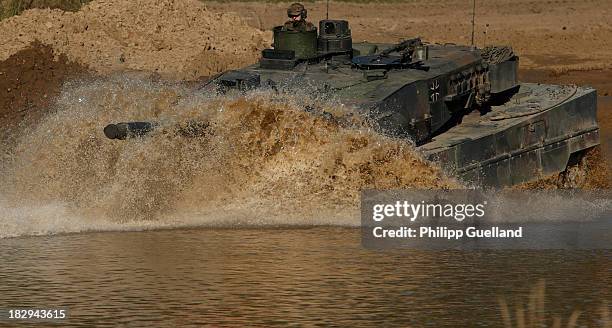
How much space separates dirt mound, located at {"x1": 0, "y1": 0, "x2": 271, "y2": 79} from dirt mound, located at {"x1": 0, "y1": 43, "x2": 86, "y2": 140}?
542mm

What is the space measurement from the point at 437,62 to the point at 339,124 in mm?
2711

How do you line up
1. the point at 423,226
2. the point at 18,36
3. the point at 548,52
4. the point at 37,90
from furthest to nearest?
the point at 548,52 < the point at 18,36 < the point at 37,90 < the point at 423,226

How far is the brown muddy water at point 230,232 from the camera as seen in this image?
12.8 meters

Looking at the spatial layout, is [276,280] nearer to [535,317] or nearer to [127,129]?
[535,317]

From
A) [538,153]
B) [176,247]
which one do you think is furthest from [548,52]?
[176,247]

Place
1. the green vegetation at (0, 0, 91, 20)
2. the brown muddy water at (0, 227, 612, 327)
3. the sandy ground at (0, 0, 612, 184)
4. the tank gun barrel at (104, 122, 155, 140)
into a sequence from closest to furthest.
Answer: the brown muddy water at (0, 227, 612, 327) → the tank gun barrel at (104, 122, 155, 140) → the sandy ground at (0, 0, 612, 184) → the green vegetation at (0, 0, 91, 20)

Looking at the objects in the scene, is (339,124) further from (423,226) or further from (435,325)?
(435,325)

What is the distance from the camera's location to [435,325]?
473 inches

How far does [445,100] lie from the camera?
19453 mm

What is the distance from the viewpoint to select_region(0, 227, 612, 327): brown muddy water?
40.7ft

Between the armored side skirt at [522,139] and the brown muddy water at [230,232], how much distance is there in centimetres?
60

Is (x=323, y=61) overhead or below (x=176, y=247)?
overhead

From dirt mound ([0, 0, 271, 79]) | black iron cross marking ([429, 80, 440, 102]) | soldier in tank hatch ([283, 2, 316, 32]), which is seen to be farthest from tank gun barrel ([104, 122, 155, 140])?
dirt mound ([0, 0, 271, 79])

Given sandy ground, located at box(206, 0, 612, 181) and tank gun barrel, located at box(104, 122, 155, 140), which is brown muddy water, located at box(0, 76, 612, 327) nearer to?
tank gun barrel, located at box(104, 122, 155, 140)
